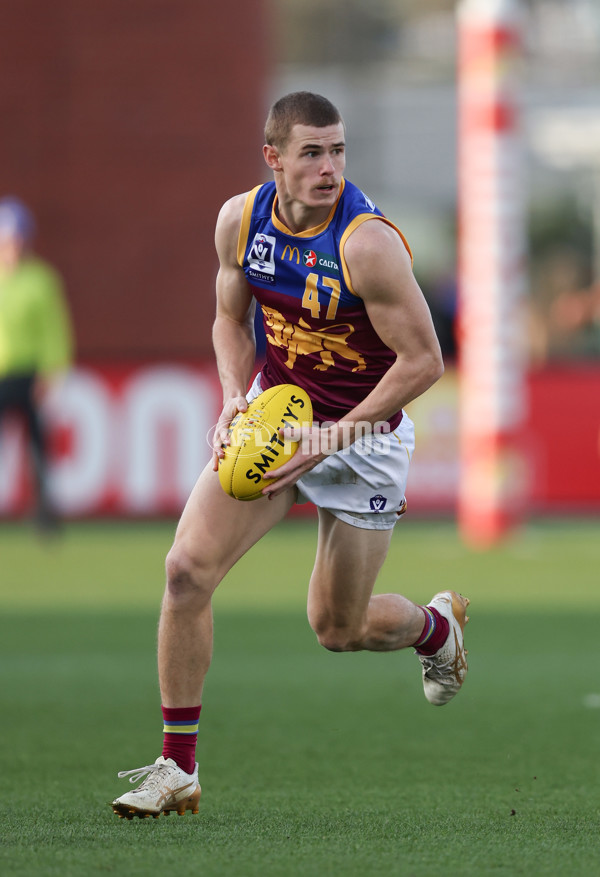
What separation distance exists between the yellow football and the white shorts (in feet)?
1.10

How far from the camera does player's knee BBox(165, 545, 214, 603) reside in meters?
5.30

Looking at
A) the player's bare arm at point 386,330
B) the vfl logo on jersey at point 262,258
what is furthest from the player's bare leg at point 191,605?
the vfl logo on jersey at point 262,258

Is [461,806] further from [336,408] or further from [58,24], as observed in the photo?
[58,24]

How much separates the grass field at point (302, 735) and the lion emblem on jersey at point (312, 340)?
1536 mm

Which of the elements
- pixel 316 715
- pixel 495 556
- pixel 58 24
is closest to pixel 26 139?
pixel 58 24

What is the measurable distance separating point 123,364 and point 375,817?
10311 mm

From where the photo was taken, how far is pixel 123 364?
49.6 feet

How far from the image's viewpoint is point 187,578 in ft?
17.4

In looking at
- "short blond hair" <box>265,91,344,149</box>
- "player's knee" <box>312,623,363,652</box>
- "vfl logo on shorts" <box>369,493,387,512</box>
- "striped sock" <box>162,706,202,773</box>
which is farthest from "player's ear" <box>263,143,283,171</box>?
"striped sock" <box>162,706,202,773</box>

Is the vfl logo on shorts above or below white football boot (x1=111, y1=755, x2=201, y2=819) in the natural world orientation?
above

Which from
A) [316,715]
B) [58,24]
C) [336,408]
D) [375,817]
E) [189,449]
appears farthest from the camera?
[58,24]

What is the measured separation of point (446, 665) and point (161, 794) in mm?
1555

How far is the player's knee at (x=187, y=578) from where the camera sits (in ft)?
17.4

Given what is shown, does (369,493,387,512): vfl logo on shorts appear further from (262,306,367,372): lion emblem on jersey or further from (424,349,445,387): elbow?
(424,349,445,387): elbow
